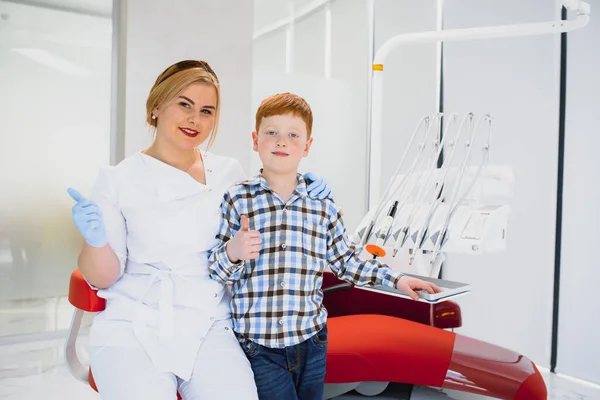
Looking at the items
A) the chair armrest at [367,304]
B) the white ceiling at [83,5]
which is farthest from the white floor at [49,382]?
the white ceiling at [83,5]

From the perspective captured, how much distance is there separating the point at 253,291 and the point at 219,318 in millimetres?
139

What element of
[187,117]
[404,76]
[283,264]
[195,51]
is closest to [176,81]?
[187,117]

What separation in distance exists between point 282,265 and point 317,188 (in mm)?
212

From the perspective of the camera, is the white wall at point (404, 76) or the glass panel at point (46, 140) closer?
the glass panel at point (46, 140)

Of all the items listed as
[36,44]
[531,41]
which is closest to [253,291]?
[531,41]

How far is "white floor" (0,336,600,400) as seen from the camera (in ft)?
8.13

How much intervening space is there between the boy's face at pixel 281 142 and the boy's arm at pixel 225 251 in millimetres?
136

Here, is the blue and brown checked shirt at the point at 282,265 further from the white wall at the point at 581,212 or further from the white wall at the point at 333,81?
the white wall at the point at 333,81

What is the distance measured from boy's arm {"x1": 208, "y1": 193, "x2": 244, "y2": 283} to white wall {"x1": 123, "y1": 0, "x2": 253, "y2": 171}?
7.02ft

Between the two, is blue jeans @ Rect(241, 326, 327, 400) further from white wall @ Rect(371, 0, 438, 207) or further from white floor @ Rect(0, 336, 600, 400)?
white wall @ Rect(371, 0, 438, 207)

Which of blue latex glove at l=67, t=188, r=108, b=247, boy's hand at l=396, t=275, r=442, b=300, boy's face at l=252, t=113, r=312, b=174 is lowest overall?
boy's hand at l=396, t=275, r=442, b=300

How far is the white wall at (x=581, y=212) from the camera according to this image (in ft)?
9.39

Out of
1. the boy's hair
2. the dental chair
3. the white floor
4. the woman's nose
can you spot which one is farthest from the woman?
the white floor

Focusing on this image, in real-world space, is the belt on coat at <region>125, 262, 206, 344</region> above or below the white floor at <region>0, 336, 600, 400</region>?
above
